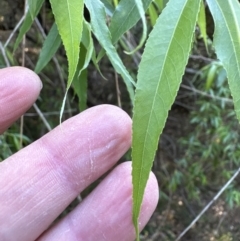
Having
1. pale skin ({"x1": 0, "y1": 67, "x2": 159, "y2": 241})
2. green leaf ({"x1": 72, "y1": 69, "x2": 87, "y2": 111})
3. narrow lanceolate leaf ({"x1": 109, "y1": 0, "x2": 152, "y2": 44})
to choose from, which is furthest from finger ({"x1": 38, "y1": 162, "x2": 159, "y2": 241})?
narrow lanceolate leaf ({"x1": 109, "y1": 0, "x2": 152, "y2": 44})

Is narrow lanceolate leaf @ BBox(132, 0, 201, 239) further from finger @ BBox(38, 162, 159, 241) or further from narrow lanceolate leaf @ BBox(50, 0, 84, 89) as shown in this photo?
finger @ BBox(38, 162, 159, 241)

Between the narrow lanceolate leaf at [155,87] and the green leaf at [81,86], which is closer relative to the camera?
the narrow lanceolate leaf at [155,87]

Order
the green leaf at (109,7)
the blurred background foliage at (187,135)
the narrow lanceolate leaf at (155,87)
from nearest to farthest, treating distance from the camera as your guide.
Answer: the narrow lanceolate leaf at (155,87) < the green leaf at (109,7) < the blurred background foliage at (187,135)

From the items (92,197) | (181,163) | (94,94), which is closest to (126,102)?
(94,94)

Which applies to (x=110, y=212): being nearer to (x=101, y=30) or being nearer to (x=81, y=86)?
(x=81, y=86)

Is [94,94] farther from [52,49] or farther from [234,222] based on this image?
[52,49]

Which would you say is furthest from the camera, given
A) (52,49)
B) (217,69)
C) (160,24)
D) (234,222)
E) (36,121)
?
(234,222)

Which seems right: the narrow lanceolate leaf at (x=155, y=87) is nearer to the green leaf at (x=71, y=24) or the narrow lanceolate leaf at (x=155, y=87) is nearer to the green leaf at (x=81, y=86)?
the green leaf at (x=71, y=24)

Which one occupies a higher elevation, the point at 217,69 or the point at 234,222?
the point at 217,69

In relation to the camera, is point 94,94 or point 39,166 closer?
point 39,166

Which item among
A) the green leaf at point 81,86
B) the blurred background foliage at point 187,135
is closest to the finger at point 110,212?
the green leaf at point 81,86
